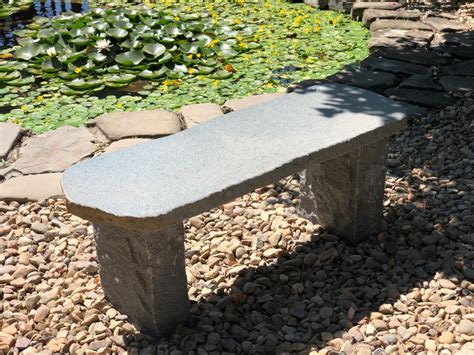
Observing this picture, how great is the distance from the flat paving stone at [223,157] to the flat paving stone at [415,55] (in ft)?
7.60

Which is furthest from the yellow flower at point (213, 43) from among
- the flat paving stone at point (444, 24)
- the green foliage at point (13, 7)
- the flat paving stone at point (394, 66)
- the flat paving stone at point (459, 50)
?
the green foliage at point (13, 7)

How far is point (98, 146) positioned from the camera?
4508 millimetres

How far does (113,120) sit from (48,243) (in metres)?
1.41

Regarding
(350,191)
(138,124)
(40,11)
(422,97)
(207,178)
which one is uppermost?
(207,178)

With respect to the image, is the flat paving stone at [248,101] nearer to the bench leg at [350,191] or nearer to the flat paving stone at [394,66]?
the flat paving stone at [394,66]

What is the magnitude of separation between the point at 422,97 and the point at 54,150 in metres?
2.49

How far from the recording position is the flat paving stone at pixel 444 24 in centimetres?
642

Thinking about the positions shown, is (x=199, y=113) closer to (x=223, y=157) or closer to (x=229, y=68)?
(x=229, y=68)

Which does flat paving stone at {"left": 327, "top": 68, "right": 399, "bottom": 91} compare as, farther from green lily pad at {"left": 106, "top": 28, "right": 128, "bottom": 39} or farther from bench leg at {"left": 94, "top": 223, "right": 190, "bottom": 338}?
bench leg at {"left": 94, "top": 223, "right": 190, "bottom": 338}

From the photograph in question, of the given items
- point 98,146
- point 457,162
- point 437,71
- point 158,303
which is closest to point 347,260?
point 158,303

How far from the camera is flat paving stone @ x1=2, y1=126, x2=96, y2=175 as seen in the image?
424 centimetres

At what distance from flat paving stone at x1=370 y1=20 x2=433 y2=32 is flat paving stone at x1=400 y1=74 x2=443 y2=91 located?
1.34m

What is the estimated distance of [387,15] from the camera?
6.86 meters

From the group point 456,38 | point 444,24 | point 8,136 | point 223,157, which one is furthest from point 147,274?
point 444,24
